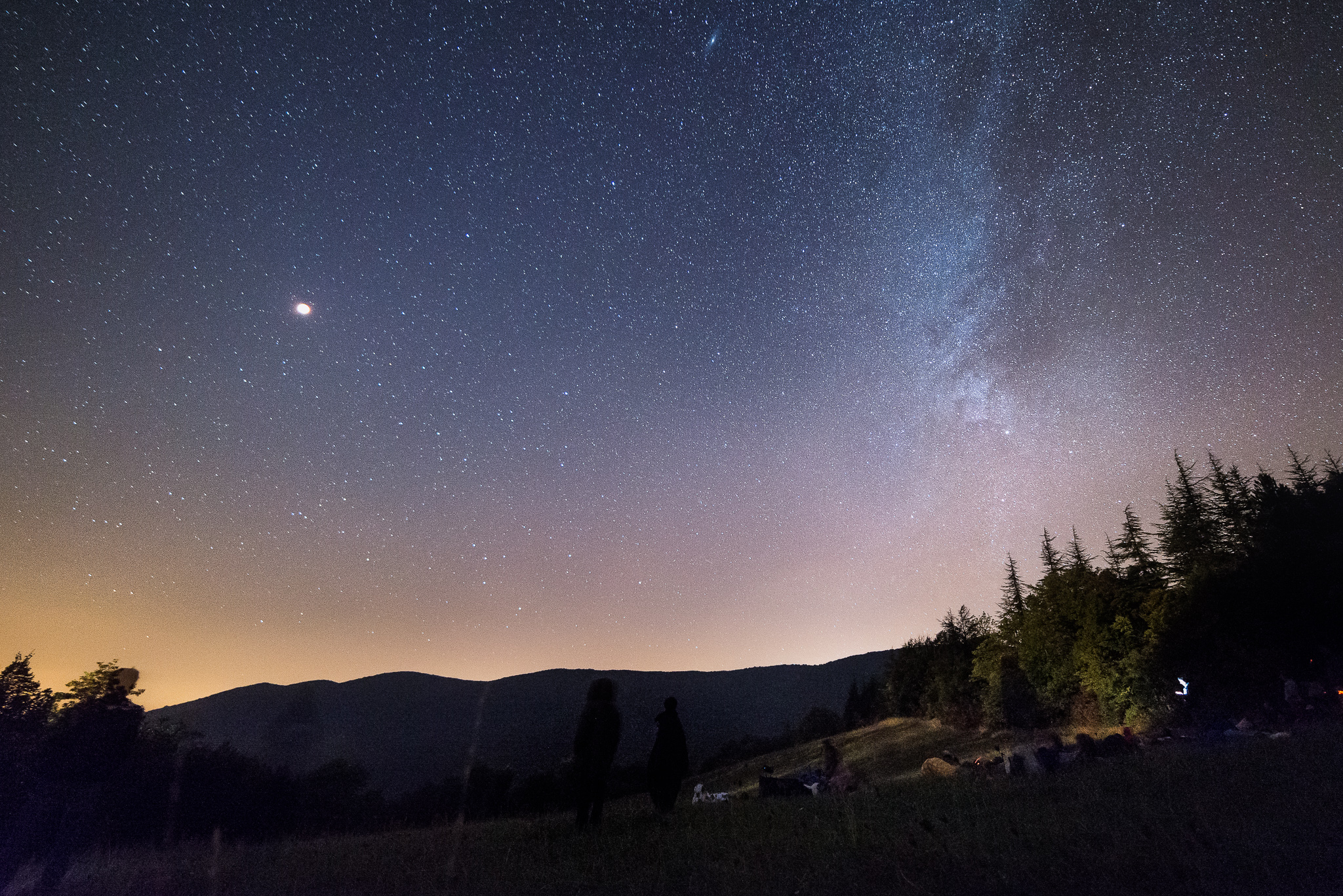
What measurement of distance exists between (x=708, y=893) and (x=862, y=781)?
1396cm

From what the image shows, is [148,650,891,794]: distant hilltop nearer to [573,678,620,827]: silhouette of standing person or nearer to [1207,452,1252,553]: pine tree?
[1207,452,1252,553]: pine tree

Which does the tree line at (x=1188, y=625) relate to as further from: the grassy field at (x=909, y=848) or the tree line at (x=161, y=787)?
the tree line at (x=161, y=787)

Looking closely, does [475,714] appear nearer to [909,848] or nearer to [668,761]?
[668,761]

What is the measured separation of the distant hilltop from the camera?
9706 centimetres

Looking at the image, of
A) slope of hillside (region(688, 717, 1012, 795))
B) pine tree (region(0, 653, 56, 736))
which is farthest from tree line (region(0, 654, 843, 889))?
slope of hillside (region(688, 717, 1012, 795))

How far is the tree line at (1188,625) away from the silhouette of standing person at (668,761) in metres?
29.5

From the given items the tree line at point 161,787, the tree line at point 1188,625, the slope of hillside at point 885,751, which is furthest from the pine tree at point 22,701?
the tree line at point 1188,625

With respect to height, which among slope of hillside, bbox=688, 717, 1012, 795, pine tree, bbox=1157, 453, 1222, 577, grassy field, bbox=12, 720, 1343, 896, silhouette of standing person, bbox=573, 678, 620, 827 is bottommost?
slope of hillside, bbox=688, 717, 1012, 795

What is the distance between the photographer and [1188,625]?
33250 mm

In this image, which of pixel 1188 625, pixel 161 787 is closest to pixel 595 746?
pixel 1188 625

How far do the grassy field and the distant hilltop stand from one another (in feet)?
244

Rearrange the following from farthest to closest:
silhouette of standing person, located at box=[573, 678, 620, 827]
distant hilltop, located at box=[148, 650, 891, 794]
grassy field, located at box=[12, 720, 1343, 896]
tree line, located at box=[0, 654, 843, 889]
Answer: distant hilltop, located at box=[148, 650, 891, 794]
silhouette of standing person, located at box=[573, 678, 620, 827]
tree line, located at box=[0, 654, 843, 889]
grassy field, located at box=[12, 720, 1343, 896]

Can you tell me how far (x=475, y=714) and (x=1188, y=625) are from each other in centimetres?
12860

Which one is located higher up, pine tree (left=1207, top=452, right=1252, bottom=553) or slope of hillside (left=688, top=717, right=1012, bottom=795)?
pine tree (left=1207, top=452, right=1252, bottom=553)
